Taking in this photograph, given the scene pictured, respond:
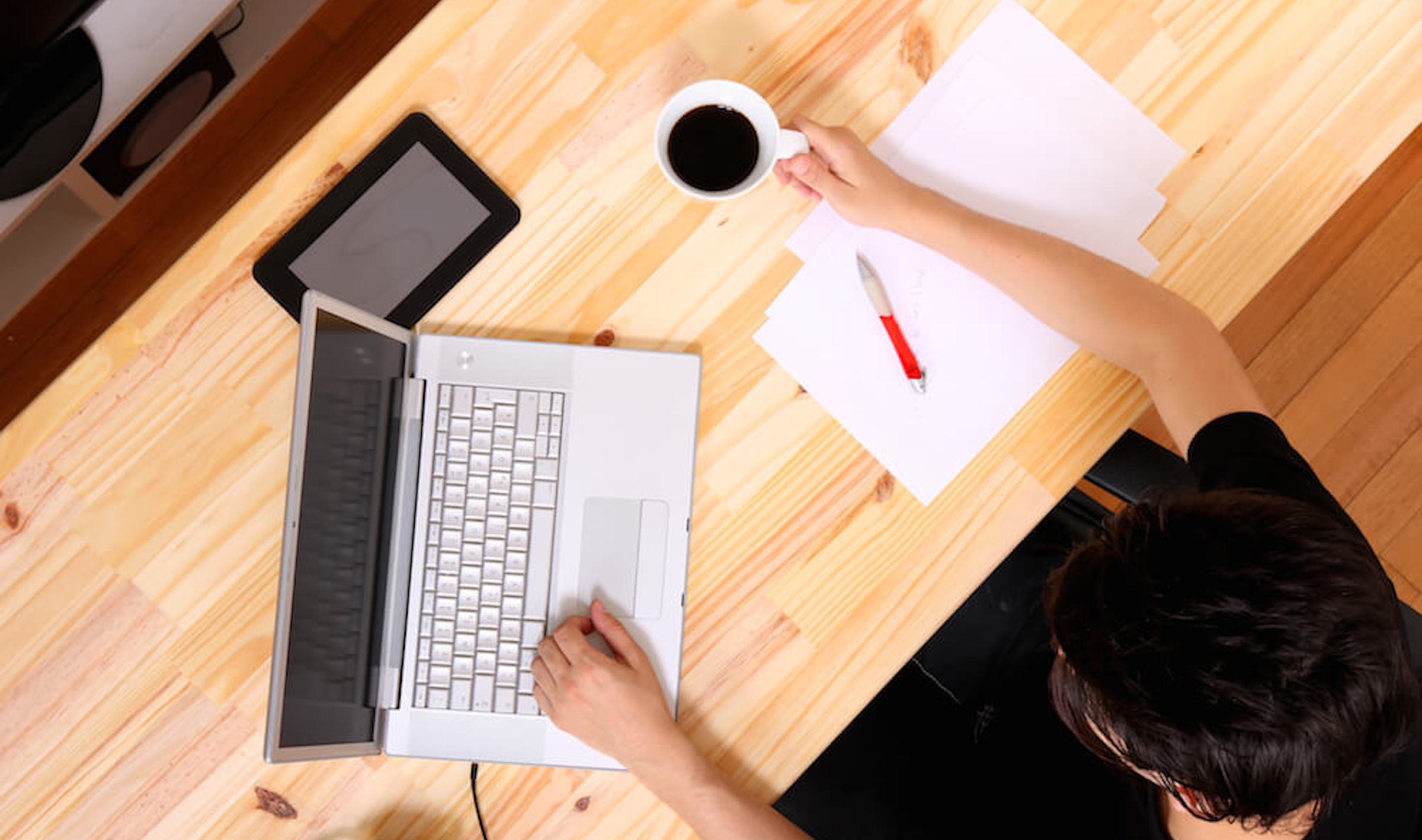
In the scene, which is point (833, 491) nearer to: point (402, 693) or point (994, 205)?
point (994, 205)

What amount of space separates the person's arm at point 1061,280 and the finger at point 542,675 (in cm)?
50

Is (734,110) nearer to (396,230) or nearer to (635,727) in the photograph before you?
(396,230)

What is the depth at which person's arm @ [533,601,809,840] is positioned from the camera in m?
0.80

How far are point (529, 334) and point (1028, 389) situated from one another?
483 millimetres

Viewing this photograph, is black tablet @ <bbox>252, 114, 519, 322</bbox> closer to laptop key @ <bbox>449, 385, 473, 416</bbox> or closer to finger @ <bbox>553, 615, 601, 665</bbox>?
laptop key @ <bbox>449, 385, 473, 416</bbox>

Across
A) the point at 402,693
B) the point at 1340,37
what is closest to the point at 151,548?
the point at 402,693

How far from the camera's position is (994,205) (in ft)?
2.84

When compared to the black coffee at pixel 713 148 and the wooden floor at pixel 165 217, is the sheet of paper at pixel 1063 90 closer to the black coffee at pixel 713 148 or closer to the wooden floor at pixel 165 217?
the black coffee at pixel 713 148

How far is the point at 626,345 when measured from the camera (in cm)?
87

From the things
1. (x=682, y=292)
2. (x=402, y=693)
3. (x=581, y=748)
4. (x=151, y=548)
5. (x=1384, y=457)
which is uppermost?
(x=151, y=548)

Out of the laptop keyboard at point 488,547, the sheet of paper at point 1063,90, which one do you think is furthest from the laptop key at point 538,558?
the sheet of paper at point 1063,90

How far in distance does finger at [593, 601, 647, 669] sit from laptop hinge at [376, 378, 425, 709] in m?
0.18

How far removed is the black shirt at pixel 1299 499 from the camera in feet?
2.58

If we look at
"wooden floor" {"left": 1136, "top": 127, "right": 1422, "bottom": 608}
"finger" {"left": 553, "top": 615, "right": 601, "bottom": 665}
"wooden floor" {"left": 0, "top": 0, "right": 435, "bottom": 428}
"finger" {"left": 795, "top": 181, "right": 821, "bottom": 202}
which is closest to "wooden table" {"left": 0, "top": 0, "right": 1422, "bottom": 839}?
"finger" {"left": 795, "top": 181, "right": 821, "bottom": 202}
